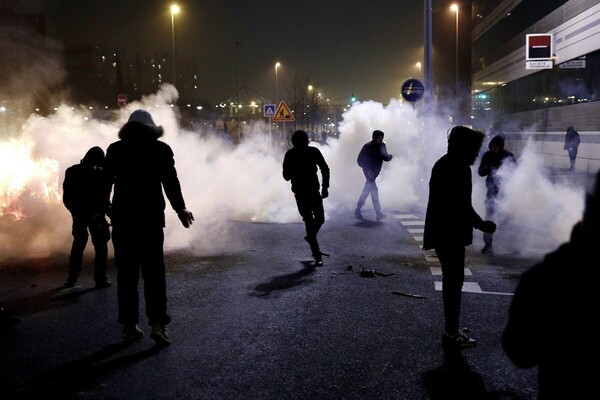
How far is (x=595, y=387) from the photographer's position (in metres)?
1.64

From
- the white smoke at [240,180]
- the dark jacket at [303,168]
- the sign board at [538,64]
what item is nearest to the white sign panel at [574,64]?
the sign board at [538,64]

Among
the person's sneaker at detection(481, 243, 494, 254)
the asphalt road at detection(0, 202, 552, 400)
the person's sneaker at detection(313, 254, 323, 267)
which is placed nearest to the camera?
the asphalt road at detection(0, 202, 552, 400)

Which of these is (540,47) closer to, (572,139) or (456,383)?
(572,139)

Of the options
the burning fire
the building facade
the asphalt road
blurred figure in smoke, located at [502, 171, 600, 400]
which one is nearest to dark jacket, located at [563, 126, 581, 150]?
the building facade

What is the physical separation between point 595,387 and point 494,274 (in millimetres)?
6110

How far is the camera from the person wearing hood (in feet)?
16.2

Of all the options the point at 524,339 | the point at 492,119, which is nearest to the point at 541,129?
the point at 492,119

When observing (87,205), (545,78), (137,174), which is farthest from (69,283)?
(545,78)

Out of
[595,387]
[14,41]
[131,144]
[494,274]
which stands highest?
[14,41]

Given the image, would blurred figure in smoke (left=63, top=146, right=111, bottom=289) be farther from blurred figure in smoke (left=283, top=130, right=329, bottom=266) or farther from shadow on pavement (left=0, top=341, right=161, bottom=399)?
blurred figure in smoke (left=283, top=130, right=329, bottom=266)

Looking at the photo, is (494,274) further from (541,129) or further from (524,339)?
(541,129)

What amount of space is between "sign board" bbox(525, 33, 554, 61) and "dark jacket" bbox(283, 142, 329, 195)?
22.5 meters

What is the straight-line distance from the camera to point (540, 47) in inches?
1081

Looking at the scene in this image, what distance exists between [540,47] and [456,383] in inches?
1067
